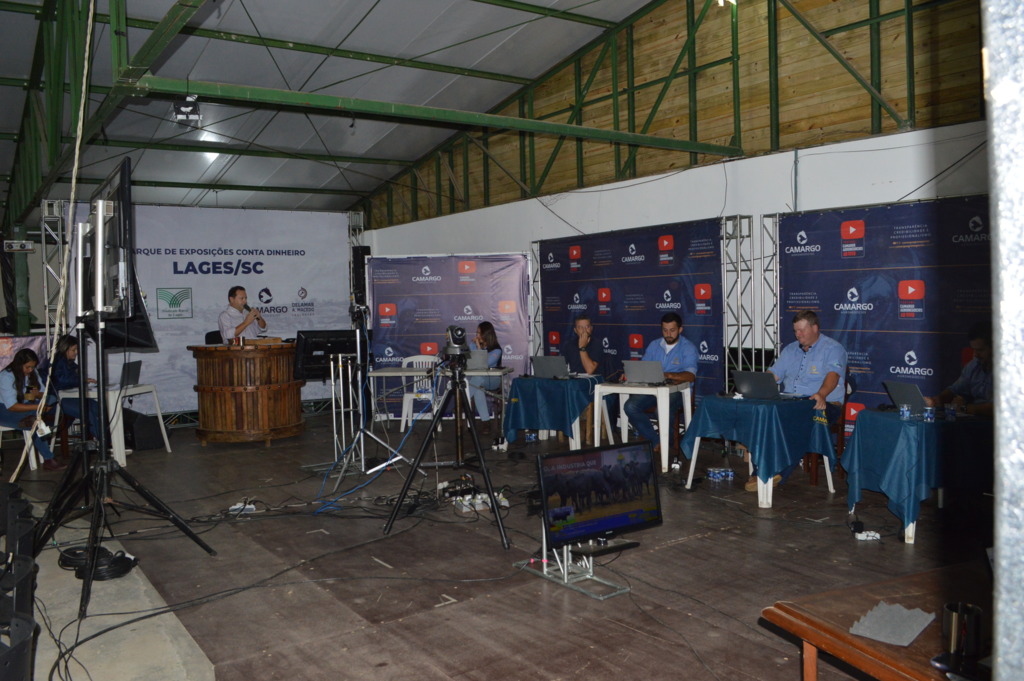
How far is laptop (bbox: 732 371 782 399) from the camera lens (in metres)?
5.82

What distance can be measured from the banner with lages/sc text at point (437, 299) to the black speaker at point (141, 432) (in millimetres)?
2830

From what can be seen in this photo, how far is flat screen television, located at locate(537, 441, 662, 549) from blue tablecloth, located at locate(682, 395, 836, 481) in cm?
180

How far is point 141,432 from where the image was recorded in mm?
8680

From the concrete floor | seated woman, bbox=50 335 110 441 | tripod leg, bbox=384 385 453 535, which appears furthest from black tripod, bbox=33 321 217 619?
seated woman, bbox=50 335 110 441

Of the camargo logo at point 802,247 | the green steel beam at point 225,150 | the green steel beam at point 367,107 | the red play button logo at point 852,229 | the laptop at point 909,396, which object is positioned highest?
the green steel beam at point 225,150

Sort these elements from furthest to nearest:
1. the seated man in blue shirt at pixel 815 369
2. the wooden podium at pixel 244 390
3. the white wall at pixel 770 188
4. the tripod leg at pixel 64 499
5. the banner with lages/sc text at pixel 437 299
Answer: the banner with lages/sc text at pixel 437 299
the wooden podium at pixel 244 390
the white wall at pixel 770 188
the seated man in blue shirt at pixel 815 369
the tripod leg at pixel 64 499

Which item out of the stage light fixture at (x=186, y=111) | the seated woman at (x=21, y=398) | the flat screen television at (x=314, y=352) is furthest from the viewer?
the stage light fixture at (x=186, y=111)

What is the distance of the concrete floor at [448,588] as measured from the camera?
325cm

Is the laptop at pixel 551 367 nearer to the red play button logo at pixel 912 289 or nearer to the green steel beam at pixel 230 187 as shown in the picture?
the red play button logo at pixel 912 289

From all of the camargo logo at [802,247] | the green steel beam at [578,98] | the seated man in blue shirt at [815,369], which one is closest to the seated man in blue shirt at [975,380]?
→ the seated man in blue shirt at [815,369]

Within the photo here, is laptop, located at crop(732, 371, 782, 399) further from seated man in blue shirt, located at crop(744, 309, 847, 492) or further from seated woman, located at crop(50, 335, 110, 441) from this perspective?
seated woman, located at crop(50, 335, 110, 441)

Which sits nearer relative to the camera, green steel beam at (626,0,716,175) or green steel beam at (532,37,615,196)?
green steel beam at (626,0,716,175)

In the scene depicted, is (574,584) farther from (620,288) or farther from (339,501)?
(620,288)

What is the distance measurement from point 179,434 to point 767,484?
7361mm
